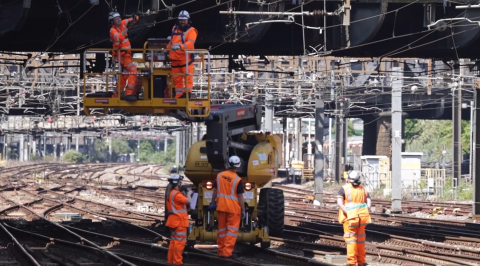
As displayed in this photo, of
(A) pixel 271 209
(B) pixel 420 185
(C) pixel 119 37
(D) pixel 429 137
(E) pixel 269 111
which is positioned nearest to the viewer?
(C) pixel 119 37

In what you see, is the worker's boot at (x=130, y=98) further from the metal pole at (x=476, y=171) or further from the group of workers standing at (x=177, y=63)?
the metal pole at (x=476, y=171)

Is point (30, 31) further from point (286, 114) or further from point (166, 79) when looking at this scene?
point (286, 114)

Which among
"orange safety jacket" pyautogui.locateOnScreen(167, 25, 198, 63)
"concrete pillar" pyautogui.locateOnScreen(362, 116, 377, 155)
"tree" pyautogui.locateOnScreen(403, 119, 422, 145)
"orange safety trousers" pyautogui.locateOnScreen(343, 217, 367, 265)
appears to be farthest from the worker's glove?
"tree" pyautogui.locateOnScreen(403, 119, 422, 145)

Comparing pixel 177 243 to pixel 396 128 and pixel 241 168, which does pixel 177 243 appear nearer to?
pixel 241 168

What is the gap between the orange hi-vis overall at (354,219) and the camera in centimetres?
1373

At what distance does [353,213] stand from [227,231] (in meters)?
2.37

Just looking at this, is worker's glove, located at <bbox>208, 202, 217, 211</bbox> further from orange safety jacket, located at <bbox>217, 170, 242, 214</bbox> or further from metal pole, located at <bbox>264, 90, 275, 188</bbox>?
metal pole, located at <bbox>264, 90, 275, 188</bbox>

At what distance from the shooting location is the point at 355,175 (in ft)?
45.4

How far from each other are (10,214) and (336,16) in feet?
53.2

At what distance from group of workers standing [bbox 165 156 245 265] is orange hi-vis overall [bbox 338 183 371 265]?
1.95 metres

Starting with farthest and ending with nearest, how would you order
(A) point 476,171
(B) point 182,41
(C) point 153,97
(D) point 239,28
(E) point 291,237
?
(A) point 476,171
(E) point 291,237
(D) point 239,28
(B) point 182,41
(C) point 153,97

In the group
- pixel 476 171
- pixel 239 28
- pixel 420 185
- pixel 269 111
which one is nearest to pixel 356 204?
pixel 239 28

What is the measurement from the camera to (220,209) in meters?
14.9

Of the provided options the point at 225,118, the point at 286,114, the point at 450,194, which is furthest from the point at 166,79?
the point at 286,114
